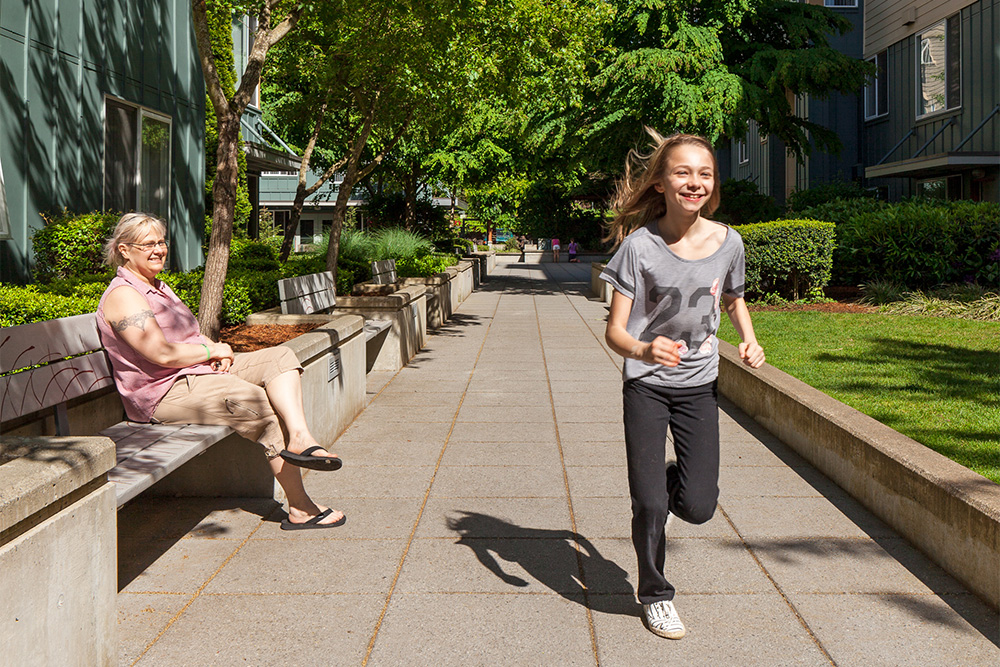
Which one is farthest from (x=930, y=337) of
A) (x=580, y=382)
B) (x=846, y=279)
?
(x=846, y=279)

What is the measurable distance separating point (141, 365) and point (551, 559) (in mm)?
2442

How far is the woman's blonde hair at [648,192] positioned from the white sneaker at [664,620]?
155cm

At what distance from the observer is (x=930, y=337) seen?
10961mm

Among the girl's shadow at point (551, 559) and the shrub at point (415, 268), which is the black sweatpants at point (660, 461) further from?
the shrub at point (415, 268)

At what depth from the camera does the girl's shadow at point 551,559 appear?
4332 millimetres

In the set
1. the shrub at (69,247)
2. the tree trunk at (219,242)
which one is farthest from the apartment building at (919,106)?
the tree trunk at (219,242)

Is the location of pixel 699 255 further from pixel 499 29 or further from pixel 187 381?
pixel 499 29

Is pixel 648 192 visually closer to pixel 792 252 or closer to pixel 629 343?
pixel 629 343

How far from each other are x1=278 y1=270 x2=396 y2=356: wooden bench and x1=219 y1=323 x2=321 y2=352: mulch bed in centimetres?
40

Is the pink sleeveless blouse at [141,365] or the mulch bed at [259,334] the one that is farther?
the mulch bed at [259,334]

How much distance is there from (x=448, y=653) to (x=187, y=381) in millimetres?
2382

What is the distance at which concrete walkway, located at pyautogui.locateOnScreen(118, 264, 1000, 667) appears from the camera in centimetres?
375

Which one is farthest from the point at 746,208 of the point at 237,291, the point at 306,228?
the point at 306,228

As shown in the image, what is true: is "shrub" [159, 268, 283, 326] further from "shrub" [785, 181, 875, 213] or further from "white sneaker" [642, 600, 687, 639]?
"shrub" [785, 181, 875, 213]
